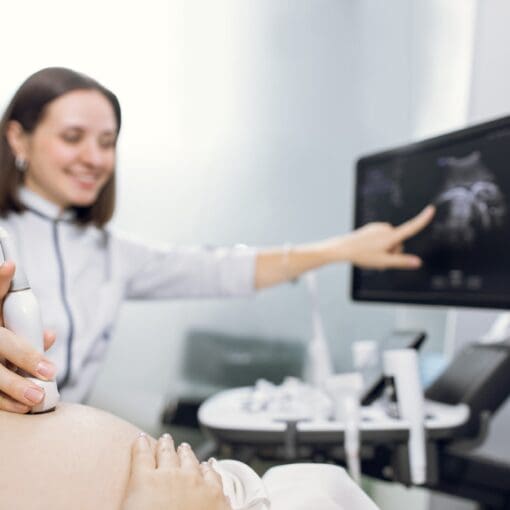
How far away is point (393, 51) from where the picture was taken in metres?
1.75

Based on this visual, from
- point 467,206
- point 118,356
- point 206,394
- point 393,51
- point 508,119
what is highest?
point 393,51

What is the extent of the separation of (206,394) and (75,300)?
644 mm

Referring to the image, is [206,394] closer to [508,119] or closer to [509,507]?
[509,507]

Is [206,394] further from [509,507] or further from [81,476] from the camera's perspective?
[81,476]

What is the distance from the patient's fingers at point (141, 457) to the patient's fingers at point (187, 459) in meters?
0.02

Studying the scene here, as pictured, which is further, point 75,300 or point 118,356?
point 118,356

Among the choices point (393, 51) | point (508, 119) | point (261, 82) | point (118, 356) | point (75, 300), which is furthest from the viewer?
point (393, 51)

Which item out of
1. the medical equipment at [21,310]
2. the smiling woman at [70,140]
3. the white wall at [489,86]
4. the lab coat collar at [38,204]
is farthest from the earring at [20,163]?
the white wall at [489,86]

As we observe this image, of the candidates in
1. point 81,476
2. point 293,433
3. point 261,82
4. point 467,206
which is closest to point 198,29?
point 261,82

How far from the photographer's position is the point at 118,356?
4.84 feet

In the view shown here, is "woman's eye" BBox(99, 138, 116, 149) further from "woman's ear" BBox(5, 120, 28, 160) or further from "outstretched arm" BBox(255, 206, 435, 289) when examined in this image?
"outstretched arm" BBox(255, 206, 435, 289)

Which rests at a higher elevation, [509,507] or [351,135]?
[351,135]

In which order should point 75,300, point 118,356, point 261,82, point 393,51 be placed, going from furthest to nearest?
point 393,51 → point 261,82 → point 118,356 → point 75,300

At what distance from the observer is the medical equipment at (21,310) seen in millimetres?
537
